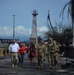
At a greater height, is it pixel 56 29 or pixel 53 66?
pixel 56 29

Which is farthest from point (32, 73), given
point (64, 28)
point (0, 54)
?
point (64, 28)

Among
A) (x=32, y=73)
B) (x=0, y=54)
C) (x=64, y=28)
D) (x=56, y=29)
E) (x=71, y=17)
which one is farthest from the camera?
(x=56, y=29)

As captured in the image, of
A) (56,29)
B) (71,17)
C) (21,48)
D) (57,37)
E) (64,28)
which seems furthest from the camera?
(56,29)

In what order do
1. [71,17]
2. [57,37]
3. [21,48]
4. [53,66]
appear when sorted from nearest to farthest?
[53,66]
[71,17]
[21,48]
[57,37]

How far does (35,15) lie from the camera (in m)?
72.9

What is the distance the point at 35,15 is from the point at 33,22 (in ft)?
6.92

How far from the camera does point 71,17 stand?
2369 cm

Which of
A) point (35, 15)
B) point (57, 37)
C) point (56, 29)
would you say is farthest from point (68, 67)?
point (56, 29)

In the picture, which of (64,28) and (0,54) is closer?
(0,54)

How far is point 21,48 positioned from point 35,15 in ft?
157

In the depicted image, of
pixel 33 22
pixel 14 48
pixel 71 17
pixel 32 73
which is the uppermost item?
pixel 33 22

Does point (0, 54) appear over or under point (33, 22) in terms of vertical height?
under

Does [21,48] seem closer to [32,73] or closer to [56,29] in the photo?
[32,73]

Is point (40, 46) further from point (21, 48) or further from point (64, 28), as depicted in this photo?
point (64, 28)
